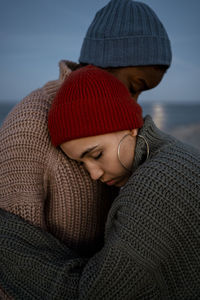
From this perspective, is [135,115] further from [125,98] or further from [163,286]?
[163,286]

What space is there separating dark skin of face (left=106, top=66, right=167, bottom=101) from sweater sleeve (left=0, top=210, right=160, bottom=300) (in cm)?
106

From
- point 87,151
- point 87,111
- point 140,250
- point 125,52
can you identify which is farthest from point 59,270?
point 125,52

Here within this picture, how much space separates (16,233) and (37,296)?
0.28 m

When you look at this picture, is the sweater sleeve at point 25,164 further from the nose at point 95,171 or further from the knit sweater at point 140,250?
the nose at point 95,171

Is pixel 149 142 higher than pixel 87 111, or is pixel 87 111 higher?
pixel 87 111

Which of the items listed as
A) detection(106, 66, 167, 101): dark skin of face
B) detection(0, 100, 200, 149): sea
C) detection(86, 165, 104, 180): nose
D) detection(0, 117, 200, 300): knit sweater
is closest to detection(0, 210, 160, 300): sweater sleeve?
detection(0, 117, 200, 300): knit sweater

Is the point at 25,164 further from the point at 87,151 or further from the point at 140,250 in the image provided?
the point at 140,250

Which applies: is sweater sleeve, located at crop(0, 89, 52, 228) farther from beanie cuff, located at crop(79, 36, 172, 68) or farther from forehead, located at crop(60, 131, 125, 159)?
beanie cuff, located at crop(79, 36, 172, 68)

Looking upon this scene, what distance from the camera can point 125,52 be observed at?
1879mm

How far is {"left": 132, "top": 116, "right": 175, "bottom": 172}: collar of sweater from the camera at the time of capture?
134 cm

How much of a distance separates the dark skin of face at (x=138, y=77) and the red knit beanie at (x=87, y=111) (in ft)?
1.75

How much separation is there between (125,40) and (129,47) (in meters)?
0.06

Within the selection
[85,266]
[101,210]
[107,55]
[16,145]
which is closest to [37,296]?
[85,266]

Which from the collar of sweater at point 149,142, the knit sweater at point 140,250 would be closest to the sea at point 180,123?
the collar of sweater at point 149,142
